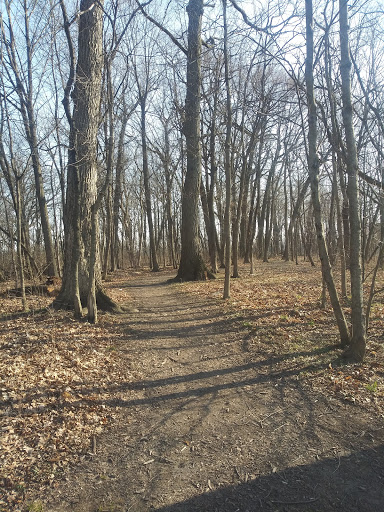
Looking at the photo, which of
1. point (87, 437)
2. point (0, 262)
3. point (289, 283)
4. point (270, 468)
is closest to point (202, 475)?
point (270, 468)

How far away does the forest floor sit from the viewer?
2812 mm

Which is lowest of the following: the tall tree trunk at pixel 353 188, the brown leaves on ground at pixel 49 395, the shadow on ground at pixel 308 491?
the shadow on ground at pixel 308 491

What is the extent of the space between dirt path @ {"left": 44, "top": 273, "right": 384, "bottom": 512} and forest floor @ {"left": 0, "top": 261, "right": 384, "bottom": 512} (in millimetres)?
13

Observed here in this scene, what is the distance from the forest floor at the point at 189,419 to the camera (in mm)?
2812

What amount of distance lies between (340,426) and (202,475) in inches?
66.1

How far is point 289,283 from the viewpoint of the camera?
1261 cm

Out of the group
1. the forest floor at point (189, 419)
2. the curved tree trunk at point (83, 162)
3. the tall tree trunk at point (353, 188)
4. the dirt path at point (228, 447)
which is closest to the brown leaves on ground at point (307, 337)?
the forest floor at point (189, 419)

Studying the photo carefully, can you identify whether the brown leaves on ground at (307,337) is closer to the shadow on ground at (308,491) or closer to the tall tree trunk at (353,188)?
the tall tree trunk at (353,188)

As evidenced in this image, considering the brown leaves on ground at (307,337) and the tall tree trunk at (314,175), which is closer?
the brown leaves on ground at (307,337)

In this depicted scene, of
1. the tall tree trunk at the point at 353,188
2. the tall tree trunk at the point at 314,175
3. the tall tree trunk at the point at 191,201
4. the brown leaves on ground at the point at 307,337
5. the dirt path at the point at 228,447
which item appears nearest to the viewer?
the dirt path at the point at 228,447

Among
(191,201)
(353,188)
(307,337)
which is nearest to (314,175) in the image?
(353,188)

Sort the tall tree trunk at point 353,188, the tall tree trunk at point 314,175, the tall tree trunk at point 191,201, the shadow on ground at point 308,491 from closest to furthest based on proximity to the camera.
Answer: the shadow on ground at point 308,491
the tall tree trunk at point 353,188
the tall tree trunk at point 314,175
the tall tree trunk at point 191,201

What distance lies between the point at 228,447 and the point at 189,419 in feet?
2.24

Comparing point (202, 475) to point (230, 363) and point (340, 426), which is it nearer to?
point (340, 426)
